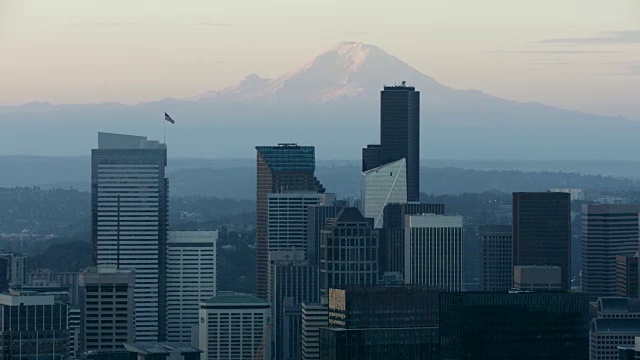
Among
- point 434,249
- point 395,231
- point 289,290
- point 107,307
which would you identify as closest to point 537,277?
point 434,249

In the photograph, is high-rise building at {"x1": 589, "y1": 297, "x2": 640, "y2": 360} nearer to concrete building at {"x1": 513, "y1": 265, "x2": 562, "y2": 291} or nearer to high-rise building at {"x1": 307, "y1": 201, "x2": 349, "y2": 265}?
concrete building at {"x1": 513, "y1": 265, "x2": 562, "y2": 291}

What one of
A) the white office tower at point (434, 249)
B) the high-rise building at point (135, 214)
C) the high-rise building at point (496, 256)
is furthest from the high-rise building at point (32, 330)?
the high-rise building at point (496, 256)

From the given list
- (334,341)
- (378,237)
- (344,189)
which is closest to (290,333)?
(378,237)

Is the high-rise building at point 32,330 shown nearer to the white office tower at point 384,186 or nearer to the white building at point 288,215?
the white building at point 288,215

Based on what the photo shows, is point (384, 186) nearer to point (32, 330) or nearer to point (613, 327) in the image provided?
point (613, 327)

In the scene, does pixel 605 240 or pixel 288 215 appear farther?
pixel 288 215

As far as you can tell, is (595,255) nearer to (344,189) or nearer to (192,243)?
(192,243)
